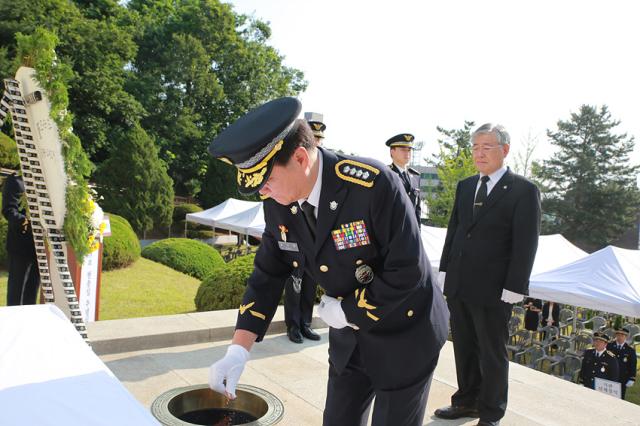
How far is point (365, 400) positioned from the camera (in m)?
2.41

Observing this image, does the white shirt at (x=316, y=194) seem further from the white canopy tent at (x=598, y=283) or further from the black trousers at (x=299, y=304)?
the white canopy tent at (x=598, y=283)

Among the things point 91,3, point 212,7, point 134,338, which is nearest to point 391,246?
point 134,338

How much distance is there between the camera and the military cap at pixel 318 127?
6.13 m

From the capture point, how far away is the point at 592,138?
143 feet

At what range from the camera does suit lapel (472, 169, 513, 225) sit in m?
3.73

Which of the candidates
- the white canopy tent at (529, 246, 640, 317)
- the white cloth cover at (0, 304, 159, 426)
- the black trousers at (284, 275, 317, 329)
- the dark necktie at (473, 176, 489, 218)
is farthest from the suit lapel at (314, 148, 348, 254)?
the white canopy tent at (529, 246, 640, 317)

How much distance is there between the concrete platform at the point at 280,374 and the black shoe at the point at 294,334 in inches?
2.6

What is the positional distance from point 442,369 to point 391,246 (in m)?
3.33

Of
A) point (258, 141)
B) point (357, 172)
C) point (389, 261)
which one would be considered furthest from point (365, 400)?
point (258, 141)

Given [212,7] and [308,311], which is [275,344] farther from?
[212,7]

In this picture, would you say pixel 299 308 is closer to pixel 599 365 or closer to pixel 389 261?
pixel 389 261

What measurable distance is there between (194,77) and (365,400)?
35.7 metres

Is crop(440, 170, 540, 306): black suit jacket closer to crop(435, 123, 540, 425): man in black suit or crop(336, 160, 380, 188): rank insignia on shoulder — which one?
crop(435, 123, 540, 425): man in black suit

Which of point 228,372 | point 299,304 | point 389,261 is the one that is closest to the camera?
point 389,261
